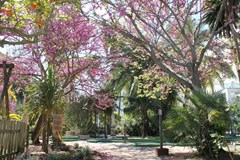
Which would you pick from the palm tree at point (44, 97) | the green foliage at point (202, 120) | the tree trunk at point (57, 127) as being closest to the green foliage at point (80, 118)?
the tree trunk at point (57, 127)

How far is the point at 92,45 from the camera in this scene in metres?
11.1

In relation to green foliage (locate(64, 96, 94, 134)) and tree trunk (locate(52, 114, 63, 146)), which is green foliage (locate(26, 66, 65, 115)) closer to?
tree trunk (locate(52, 114, 63, 146))

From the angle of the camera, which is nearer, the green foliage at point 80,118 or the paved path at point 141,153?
the paved path at point 141,153

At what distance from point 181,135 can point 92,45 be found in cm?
492

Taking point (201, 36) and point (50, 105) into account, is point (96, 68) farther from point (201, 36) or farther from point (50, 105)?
point (201, 36)

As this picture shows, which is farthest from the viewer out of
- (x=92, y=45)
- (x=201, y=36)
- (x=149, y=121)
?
(x=149, y=121)

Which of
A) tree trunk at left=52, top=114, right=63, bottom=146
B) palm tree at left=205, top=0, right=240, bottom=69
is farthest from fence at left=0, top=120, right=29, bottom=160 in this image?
palm tree at left=205, top=0, right=240, bottom=69

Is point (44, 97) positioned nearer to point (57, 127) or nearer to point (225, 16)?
point (57, 127)

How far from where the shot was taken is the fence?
580 cm

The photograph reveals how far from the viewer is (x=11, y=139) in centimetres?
639

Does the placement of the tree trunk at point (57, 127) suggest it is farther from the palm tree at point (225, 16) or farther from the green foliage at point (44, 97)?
the palm tree at point (225, 16)

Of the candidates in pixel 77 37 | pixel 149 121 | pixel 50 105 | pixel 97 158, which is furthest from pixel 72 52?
pixel 149 121

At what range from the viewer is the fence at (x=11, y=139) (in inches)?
228

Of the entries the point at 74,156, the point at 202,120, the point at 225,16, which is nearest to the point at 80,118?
the point at 74,156
